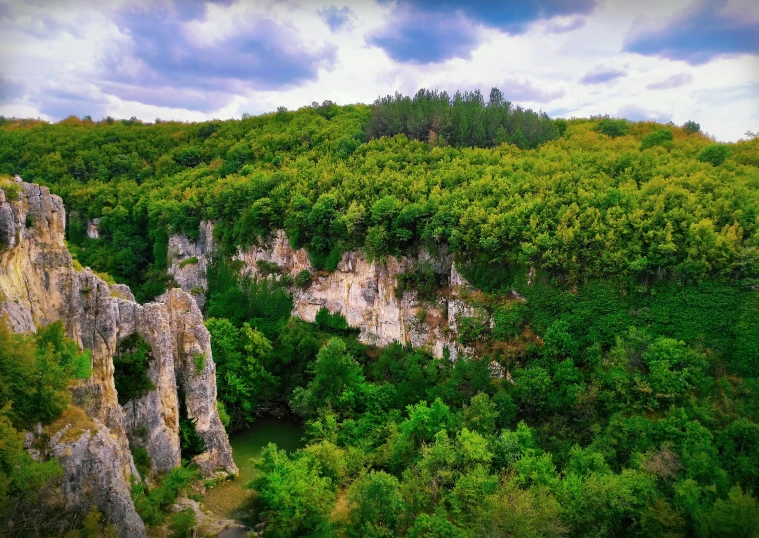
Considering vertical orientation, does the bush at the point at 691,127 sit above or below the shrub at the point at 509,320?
above

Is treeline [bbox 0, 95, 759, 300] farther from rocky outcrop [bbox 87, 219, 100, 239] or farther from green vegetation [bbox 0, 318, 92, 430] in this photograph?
green vegetation [bbox 0, 318, 92, 430]

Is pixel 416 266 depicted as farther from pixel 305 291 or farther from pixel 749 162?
pixel 749 162

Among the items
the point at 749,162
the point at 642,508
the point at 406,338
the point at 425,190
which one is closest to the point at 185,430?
the point at 406,338

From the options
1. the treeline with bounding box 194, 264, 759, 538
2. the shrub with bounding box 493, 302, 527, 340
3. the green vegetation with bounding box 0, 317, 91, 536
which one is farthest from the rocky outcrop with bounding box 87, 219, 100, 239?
the shrub with bounding box 493, 302, 527, 340

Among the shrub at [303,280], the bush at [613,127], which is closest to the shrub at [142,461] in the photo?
the shrub at [303,280]

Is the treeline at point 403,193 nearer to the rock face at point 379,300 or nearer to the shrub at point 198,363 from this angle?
the rock face at point 379,300

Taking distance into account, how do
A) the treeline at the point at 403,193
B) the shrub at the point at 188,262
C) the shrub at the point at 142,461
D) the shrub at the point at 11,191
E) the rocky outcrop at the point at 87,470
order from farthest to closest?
1. the shrub at the point at 188,262
2. the treeline at the point at 403,193
3. the shrub at the point at 142,461
4. the shrub at the point at 11,191
5. the rocky outcrop at the point at 87,470

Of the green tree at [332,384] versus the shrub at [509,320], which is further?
the shrub at [509,320]
